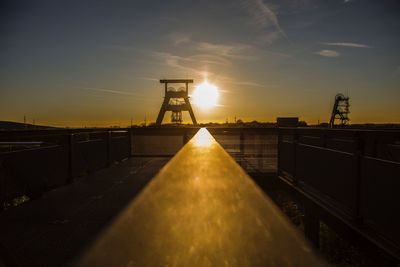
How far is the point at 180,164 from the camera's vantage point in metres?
3.42

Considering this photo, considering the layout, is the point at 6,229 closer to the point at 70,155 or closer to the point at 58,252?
the point at 58,252

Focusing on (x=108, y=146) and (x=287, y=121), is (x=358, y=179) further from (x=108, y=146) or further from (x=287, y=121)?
(x=287, y=121)

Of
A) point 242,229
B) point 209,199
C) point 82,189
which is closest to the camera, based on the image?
point 242,229

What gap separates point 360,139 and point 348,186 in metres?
0.81

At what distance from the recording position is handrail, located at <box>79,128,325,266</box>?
3.13ft

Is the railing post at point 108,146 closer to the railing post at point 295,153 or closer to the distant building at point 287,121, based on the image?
the railing post at point 295,153

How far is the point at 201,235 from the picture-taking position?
1174mm

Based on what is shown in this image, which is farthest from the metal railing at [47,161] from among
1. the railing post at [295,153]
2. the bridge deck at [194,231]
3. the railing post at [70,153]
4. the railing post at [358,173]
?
the railing post at [295,153]

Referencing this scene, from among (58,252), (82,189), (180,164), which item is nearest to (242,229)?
(180,164)

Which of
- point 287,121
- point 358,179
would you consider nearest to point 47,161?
point 358,179

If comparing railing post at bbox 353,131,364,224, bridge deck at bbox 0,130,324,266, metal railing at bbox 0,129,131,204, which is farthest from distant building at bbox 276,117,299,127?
bridge deck at bbox 0,130,324,266

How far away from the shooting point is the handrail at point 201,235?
37.6 inches

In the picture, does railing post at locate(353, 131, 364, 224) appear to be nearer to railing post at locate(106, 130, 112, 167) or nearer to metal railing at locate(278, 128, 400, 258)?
metal railing at locate(278, 128, 400, 258)

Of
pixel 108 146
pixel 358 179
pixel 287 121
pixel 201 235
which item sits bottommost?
pixel 108 146
